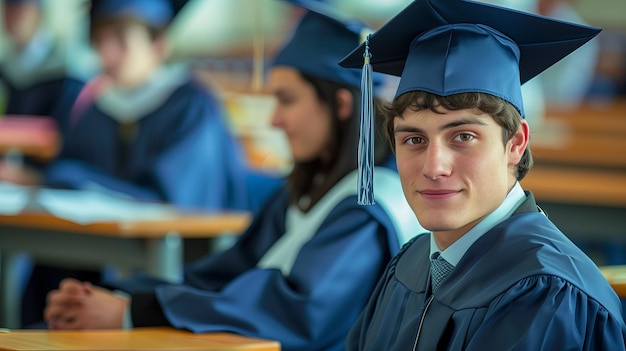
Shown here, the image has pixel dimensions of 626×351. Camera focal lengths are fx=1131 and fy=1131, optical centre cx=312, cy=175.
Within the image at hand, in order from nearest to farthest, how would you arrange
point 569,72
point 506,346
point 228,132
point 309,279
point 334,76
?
point 506,346, point 309,279, point 334,76, point 228,132, point 569,72

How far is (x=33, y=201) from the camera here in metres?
4.98

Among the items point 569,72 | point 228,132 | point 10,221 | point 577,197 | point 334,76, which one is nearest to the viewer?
point 334,76

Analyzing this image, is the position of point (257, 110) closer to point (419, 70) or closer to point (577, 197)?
point (577, 197)

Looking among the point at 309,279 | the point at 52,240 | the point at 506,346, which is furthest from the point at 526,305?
the point at 52,240

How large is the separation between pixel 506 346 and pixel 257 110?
6.82m

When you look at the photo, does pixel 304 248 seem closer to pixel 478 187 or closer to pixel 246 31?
pixel 478 187

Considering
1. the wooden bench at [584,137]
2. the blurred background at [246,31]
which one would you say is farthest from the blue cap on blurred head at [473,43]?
the blurred background at [246,31]

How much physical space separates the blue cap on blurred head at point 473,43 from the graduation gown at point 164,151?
345cm

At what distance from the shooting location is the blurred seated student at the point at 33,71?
7672 mm

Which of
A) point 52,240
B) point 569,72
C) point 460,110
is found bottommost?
point 52,240

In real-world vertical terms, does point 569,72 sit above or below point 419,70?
above

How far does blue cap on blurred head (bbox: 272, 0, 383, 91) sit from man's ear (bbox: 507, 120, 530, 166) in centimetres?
110

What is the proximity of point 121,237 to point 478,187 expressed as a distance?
2.81 metres

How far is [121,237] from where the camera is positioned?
4703mm
